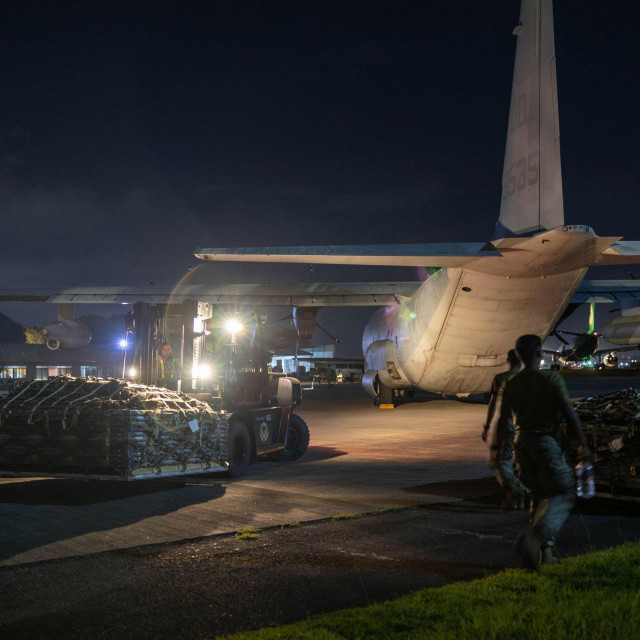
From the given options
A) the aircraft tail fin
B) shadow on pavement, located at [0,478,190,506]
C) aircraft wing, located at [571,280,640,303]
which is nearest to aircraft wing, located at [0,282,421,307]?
aircraft wing, located at [571,280,640,303]

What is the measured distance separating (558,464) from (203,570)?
2.97 metres

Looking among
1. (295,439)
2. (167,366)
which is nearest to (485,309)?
(295,439)

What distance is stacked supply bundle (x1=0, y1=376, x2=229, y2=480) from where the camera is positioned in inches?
362

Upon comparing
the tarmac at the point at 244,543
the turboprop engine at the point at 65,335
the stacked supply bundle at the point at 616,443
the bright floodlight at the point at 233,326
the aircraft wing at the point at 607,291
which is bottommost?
the tarmac at the point at 244,543

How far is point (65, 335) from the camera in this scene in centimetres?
2161

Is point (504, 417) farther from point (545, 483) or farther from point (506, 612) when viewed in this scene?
point (506, 612)

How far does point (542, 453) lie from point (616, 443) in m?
3.69

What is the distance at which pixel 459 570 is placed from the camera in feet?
18.9

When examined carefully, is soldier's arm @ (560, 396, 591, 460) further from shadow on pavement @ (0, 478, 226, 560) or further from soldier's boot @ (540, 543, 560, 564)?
shadow on pavement @ (0, 478, 226, 560)

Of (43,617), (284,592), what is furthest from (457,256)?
(43,617)

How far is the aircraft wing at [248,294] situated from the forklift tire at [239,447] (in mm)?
14660

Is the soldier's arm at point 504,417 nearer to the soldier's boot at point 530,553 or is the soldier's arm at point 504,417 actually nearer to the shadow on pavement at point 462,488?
the soldier's boot at point 530,553

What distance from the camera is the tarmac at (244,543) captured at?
4898 millimetres

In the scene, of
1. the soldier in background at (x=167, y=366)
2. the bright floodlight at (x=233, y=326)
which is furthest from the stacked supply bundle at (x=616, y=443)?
the soldier in background at (x=167, y=366)
